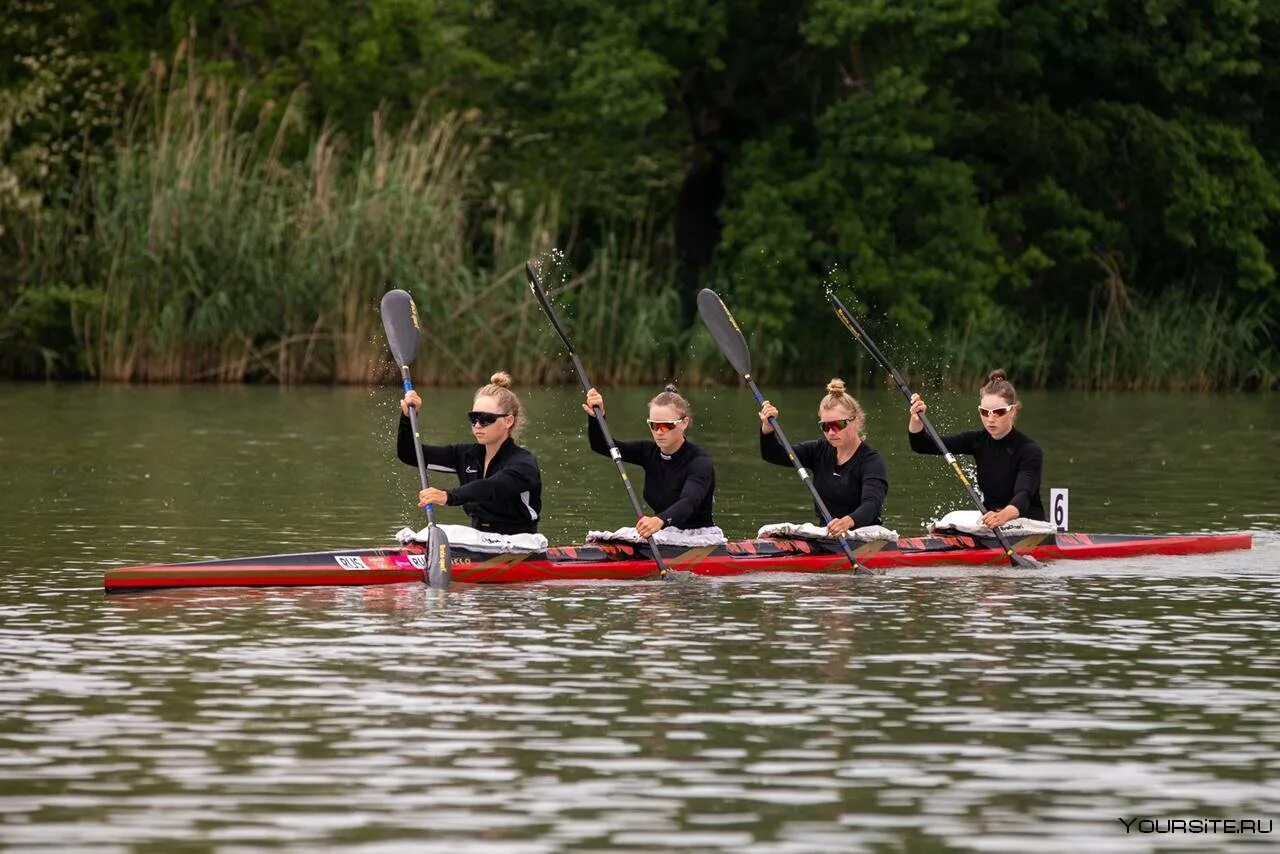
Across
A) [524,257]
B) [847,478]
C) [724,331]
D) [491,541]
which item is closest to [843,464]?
[847,478]

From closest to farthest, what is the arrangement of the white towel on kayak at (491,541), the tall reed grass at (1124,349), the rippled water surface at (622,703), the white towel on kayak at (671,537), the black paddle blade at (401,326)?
the rippled water surface at (622,703)
the white towel on kayak at (491,541)
the white towel on kayak at (671,537)
the black paddle blade at (401,326)
the tall reed grass at (1124,349)

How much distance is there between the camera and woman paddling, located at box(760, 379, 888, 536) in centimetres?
1723

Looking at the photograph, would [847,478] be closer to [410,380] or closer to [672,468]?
[672,468]

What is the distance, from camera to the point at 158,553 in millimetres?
17469

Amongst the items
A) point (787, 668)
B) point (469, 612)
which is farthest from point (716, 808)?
point (469, 612)

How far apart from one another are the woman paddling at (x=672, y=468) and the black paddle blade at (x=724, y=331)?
277 centimetres

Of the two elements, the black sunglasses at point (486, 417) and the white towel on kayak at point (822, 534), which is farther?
the white towel on kayak at point (822, 534)

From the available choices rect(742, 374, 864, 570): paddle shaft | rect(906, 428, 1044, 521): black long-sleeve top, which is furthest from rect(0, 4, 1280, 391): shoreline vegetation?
rect(742, 374, 864, 570): paddle shaft

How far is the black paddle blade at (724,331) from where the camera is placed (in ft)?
65.8

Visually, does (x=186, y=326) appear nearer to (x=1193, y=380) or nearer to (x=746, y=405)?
(x=746, y=405)

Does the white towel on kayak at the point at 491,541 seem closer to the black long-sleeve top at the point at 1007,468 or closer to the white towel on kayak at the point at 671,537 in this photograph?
the white towel on kayak at the point at 671,537

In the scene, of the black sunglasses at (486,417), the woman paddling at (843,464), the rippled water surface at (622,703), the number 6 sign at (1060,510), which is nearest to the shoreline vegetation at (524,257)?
the rippled water surface at (622,703)

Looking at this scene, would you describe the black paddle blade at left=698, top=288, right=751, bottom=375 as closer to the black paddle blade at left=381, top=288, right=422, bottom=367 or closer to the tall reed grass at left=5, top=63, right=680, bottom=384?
the black paddle blade at left=381, top=288, right=422, bottom=367

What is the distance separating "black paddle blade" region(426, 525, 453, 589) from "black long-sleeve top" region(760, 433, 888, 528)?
2.78 m
